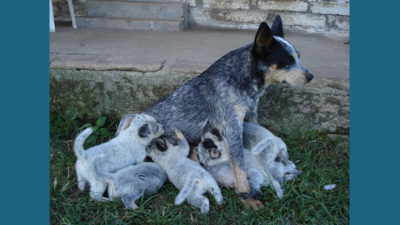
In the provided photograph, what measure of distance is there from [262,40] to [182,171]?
1.19 m

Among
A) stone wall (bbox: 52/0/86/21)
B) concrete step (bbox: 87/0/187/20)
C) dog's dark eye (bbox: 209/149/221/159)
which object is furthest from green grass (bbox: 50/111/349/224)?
stone wall (bbox: 52/0/86/21)

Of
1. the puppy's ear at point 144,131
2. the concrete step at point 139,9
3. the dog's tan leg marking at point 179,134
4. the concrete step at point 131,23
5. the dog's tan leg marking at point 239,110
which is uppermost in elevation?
the concrete step at point 139,9

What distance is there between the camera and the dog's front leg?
2.65 m

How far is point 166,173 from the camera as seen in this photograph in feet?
9.25

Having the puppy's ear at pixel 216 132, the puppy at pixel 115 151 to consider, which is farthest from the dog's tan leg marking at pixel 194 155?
the puppy at pixel 115 151

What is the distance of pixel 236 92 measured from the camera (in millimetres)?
2754

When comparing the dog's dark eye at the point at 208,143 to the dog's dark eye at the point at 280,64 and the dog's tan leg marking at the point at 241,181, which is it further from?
the dog's dark eye at the point at 280,64

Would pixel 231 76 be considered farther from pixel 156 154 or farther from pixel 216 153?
pixel 156 154

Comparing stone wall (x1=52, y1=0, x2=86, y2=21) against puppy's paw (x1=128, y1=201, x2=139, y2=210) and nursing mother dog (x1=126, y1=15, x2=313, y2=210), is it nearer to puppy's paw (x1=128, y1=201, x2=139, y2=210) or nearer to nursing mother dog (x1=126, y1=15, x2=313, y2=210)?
nursing mother dog (x1=126, y1=15, x2=313, y2=210)

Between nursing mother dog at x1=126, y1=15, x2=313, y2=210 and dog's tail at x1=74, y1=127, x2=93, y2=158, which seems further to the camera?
nursing mother dog at x1=126, y1=15, x2=313, y2=210

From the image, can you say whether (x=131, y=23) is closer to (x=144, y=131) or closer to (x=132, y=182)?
(x=144, y=131)

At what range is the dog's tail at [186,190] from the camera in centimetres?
241

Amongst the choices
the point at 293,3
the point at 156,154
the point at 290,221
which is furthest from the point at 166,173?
the point at 293,3

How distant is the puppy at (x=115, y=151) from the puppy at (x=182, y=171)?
115mm
